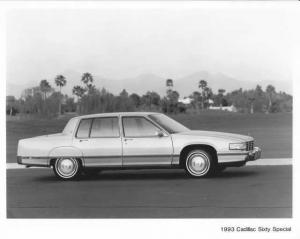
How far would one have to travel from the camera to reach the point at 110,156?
464 inches

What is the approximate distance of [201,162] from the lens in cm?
1168

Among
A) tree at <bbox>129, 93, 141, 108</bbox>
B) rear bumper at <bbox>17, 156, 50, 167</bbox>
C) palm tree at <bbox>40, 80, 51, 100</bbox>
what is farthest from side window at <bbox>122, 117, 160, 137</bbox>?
tree at <bbox>129, 93, 141, 108</bbox>

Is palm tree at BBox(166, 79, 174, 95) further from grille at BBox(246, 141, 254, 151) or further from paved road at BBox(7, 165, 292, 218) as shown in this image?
grille at BBox(246, 141, 254, 151)

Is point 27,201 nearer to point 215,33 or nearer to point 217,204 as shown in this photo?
point 217,204

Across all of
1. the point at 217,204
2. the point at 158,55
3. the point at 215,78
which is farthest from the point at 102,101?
the point at 217,204

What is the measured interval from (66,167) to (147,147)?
1.86 metres

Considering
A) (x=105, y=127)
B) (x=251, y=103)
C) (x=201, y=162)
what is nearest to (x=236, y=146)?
(x=201, y=162)

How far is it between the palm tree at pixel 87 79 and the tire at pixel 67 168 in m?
4.90

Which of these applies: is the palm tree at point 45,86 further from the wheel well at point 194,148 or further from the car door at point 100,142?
the wheel well at point 194,148

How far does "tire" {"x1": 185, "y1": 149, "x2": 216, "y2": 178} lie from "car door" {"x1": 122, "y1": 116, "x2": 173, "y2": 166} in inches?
16.7

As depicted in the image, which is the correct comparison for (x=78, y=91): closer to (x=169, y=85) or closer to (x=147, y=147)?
(x=169, y=85)

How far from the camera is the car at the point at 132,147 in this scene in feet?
38.2

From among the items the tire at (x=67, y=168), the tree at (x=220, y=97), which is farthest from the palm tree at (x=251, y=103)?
the tire at (x=67, y=168)
